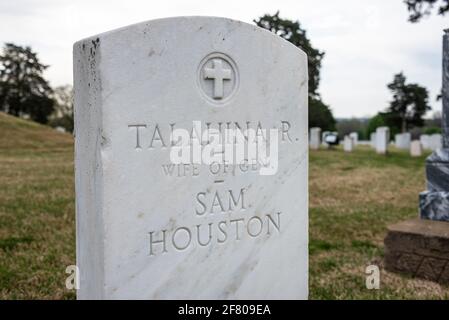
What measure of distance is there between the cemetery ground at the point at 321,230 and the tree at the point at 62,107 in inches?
1511

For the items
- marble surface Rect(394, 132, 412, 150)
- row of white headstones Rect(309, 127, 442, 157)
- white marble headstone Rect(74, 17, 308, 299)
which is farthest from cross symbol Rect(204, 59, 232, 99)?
marble surface Rect(394, 132, 412, 150)

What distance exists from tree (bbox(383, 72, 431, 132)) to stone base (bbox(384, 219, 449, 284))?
30.9 m

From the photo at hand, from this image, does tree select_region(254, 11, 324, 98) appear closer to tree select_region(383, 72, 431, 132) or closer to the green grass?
the green grass

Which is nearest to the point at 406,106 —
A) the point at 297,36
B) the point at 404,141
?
the point at 404,141

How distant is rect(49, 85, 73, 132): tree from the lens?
49469 mm

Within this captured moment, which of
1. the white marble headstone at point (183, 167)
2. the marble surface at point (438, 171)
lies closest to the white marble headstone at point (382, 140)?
the marble surface at point (438, 171)

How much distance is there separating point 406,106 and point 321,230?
1201 inches

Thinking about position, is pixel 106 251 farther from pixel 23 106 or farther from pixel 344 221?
pixel 23 106

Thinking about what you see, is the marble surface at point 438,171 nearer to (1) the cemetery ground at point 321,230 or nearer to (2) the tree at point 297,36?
(1) the cemetery ground at point 321,230

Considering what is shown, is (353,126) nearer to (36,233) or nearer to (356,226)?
(356,226)

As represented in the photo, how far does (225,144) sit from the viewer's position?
2.51 metres

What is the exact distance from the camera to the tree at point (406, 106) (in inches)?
1302
